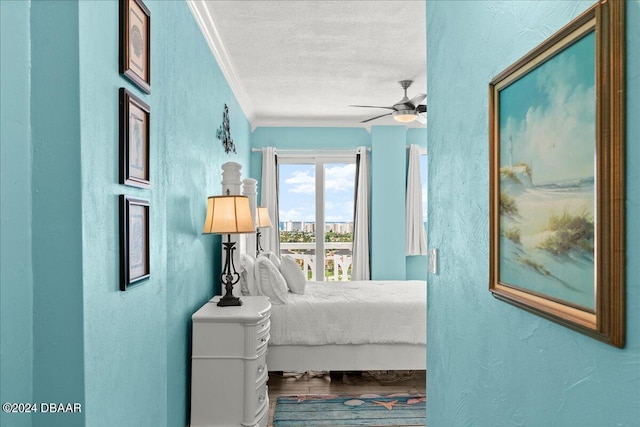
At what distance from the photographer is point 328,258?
7227mm

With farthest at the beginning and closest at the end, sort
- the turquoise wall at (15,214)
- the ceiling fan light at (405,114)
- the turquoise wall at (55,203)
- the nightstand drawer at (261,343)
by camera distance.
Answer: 1. the ceiling fan light at (405,114)
2. the nightstand drawer at (261,343)
3. the turquoise wall at (55,203)
4. the turquoise wall at (15,214)

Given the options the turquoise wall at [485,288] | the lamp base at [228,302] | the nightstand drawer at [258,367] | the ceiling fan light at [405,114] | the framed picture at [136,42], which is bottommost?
the nightstand drawer at [258,367]

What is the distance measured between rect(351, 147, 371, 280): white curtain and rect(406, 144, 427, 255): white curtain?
1.91 ft

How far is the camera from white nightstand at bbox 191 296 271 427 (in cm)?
297

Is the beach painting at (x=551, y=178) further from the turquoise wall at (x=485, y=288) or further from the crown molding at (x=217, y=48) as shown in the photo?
the crown molding at (x=217, y=48)

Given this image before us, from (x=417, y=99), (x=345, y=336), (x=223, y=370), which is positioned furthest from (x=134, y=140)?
(x=417, y=99)

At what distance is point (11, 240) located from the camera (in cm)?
127

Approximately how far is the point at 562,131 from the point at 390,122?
583cm

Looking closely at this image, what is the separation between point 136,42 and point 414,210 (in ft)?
17.9

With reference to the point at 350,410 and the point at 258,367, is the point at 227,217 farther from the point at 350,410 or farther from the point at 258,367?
the point at 350,410

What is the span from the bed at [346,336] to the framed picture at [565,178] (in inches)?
105

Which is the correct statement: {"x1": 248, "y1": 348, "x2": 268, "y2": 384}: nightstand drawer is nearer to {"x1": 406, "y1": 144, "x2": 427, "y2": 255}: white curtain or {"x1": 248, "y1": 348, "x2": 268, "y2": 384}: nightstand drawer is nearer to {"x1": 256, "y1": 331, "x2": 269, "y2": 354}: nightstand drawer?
{"x1": 256, "y1": 331, "x2": 269, "y2": 354}: nightstand drawer

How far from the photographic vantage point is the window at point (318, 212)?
7.18 m

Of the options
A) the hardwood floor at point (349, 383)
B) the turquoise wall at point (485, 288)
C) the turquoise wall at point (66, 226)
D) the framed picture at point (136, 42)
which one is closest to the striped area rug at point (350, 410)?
the hardwood floor at point (349, 383)
